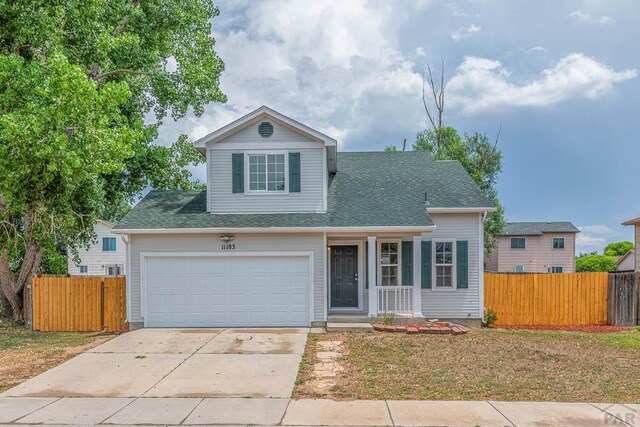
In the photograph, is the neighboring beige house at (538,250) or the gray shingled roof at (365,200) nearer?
the gray shingled roof at (365,200)

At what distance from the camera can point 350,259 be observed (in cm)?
1472

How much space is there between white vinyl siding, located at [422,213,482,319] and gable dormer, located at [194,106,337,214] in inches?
149

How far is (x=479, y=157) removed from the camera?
1137 inches

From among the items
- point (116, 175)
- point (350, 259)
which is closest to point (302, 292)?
point (350, 259)

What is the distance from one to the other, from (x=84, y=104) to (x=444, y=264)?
10.6 metres

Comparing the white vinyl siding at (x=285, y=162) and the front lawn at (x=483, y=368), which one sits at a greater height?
the white vinyl siding at (x=285, y=162)

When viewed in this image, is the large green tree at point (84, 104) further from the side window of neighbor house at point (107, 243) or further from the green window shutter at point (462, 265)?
the side window of neighbor house at point (107, 243)

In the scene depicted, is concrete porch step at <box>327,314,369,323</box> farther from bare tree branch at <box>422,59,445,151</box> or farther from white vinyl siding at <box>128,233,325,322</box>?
bare tree branch at <box>422,59,445,151</box>

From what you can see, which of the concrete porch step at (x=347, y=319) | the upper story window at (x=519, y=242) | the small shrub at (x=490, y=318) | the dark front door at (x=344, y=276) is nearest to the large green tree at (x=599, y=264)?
the upper story window at (x=519, y=242)

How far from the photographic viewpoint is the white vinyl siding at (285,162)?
1416 cm

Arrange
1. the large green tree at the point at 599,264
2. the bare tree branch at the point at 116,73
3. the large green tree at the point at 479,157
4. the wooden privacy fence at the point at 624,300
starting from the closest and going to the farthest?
the wooden privacy fence at the point at 624,300 < the bare tree branch at the point at 116,73 < the large green tree at the point at 479,157 < the large green tree at the point at 599,264

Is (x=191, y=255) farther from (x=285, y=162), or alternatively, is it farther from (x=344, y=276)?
(x=344, y=276)

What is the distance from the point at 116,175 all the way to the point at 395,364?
13.1m

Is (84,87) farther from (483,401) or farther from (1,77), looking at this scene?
(483,401)
